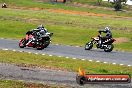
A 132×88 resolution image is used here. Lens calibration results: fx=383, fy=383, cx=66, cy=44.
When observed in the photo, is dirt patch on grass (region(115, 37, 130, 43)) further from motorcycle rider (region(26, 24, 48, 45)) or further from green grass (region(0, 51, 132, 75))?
green grass (region(0, 51, 132, 75))

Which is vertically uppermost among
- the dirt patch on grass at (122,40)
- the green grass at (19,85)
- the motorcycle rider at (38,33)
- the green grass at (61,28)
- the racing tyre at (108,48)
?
the green grass at (19,85)

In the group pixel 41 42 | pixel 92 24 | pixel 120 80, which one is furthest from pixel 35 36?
pixel 92 24

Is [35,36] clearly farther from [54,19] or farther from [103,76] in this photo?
[54,19]

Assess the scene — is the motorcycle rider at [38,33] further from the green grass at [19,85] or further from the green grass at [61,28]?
the green grass at [19,85]

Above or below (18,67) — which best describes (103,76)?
above

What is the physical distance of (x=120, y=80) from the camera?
13.4 meters

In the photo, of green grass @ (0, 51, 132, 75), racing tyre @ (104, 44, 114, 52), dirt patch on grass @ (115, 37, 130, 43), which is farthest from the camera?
dirt patch on grass @ (115, 37, 130, 43)

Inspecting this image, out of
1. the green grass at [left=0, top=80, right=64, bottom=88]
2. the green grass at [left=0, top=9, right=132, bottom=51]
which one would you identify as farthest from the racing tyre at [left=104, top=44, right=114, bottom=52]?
the green grass at [left=0, top=80, right=64, bottom=88]

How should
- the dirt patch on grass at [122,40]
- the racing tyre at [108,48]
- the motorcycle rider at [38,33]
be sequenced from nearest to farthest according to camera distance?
the motorcycle rider at [38,33]
the racing tyre at [108,48]
the dirt patch on grass at [122,40]

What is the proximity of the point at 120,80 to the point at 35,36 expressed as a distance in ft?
53.7

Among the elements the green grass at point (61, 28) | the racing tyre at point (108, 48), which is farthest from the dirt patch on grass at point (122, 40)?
the racing tyre at point (108, 48)

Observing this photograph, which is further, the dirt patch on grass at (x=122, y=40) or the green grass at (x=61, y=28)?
the green grass at (x=61, y=28)

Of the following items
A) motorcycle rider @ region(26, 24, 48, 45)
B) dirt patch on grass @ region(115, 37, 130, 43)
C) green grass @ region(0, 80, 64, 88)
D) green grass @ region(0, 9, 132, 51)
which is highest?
green grass @ region(0, 80, 64, 88)

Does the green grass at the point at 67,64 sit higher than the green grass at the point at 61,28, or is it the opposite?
the green grass at the point at 67,64
